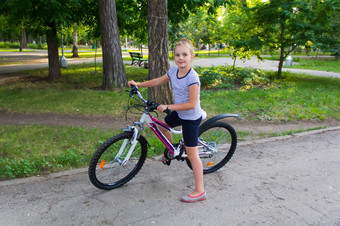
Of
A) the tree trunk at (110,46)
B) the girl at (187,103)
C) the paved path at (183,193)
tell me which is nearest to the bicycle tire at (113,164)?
the paved path at (183,193)

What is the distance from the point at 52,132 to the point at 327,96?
7.92m

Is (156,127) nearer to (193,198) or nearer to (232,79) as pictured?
(193,198)

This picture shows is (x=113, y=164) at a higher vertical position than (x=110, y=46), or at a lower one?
lower

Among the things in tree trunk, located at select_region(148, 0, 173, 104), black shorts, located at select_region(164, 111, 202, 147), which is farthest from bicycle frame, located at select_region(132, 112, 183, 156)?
tree trunk, located at select_region(148, 0, 173, 104)

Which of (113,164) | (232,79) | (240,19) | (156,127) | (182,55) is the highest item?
(240,19)

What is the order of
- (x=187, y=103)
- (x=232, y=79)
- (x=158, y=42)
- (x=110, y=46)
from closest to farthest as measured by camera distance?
(x=187, y=103) → (x=158, y=42) → (x=110, y=46) → (x=232, y=79)

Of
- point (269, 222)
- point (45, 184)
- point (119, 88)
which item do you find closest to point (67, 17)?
point (119, 88)

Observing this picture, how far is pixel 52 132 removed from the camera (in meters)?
5.41

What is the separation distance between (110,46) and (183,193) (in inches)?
276

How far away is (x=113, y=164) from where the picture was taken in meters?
3.50

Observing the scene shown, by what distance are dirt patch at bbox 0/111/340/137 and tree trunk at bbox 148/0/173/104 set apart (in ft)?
3.75

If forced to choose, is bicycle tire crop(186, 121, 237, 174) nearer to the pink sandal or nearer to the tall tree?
the pink sandal

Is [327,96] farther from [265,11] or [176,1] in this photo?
[176,1]

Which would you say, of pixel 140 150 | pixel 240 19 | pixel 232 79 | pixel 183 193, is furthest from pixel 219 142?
pixel 240 19
